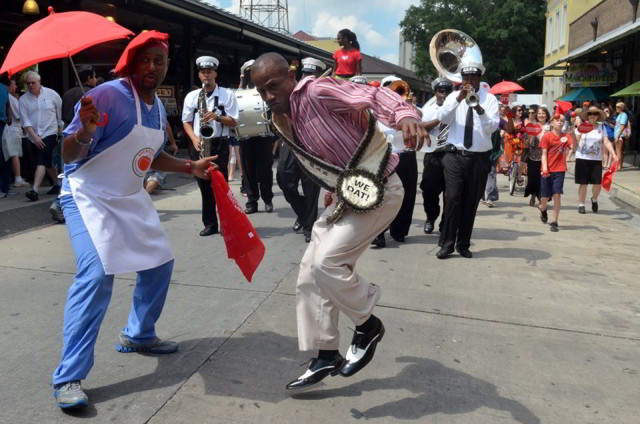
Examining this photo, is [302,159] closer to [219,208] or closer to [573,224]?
[219,208]

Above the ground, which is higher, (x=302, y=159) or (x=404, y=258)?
(x=302, y=159)

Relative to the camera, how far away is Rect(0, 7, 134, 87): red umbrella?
9.97 feet

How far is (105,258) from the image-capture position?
10.5ft

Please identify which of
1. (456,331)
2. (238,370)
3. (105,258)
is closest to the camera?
(105,258)

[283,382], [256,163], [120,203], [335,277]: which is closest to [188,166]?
[120,203]

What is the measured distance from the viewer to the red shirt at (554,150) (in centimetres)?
902

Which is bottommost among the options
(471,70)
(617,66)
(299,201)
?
(299,201)

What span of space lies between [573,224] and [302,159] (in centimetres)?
706

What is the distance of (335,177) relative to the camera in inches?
130

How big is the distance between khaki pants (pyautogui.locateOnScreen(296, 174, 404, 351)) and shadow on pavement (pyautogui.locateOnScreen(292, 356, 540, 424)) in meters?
0.36

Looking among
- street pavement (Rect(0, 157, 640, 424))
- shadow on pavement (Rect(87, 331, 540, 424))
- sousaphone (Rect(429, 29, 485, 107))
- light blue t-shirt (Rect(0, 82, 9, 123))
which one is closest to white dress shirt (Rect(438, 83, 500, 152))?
sousaphone (Rect(429, 29, 485, 107))

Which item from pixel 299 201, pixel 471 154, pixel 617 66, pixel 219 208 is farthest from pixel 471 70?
pixel 617 66

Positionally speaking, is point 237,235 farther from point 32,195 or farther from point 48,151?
point 48,151

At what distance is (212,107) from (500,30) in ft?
155
